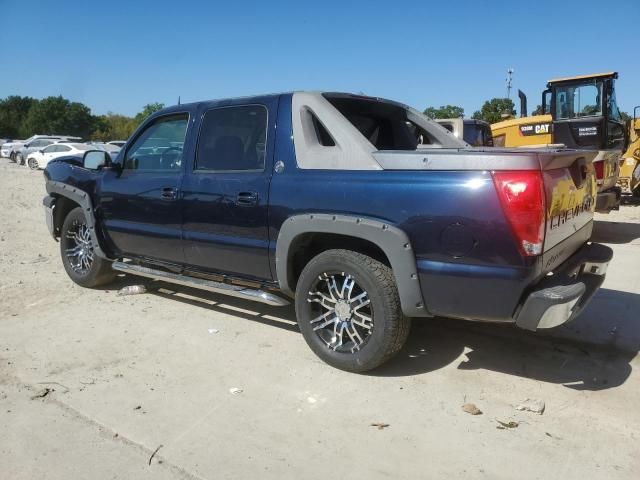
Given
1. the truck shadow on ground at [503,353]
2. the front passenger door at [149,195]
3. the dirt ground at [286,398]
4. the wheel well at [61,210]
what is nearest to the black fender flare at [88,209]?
the front passenger door at [149,195]

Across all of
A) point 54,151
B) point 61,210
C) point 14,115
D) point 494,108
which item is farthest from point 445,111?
point 14,115

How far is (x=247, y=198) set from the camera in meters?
3.93

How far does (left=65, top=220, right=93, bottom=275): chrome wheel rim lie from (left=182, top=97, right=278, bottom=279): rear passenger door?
5.56ft

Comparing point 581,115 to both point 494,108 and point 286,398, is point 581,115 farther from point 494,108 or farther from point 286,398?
point 494,108

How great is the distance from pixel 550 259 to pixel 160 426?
8.15 ft

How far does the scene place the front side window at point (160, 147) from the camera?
15.3 ft

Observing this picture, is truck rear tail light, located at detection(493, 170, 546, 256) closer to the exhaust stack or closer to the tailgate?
the tailgate

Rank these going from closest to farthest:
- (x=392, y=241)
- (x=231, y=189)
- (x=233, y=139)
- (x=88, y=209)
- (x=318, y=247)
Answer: (x=392, y=241), (x=318, y=247), (x=231, y=189), (x=233, y=139), (x=88, y=209)

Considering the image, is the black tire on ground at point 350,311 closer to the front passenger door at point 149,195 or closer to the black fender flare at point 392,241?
the black fender flare at point 392,241

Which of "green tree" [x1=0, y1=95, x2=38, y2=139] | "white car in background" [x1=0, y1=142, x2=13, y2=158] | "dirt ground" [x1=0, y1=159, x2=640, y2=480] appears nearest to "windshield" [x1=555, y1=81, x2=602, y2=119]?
"dirt ground" [x1=0, y1=159, x2=640, y2=480]

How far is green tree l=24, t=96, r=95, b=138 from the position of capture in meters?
→ 69.4

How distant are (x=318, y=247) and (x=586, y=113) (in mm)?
10013

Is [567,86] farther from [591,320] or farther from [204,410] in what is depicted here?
[204,410]

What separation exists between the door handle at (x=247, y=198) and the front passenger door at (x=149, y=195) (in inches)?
28.5
